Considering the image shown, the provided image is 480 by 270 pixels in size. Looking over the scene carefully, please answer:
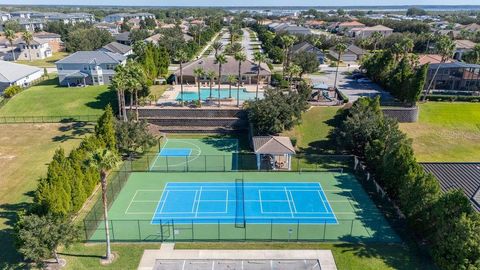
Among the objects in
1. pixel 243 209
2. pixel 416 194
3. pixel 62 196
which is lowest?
pixel 243 209

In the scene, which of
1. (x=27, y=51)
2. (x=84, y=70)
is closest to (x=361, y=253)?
(x=84, y=70)

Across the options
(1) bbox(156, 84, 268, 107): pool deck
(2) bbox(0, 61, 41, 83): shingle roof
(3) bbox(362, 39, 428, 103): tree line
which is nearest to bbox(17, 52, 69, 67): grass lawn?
(2) bbox(0, 61, 41, 83): shingle roof

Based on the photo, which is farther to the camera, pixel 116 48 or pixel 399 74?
pixel 116 48

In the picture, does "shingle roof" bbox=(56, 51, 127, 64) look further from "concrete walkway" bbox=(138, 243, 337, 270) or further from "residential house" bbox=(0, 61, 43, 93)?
"concrete walkway" bbox=(138, 243, 337, 270)

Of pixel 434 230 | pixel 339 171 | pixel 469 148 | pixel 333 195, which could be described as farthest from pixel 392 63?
pixel 434 230

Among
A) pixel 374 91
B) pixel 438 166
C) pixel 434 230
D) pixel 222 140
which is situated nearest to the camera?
pixel 434 230

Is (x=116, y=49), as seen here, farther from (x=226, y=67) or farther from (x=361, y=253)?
(x=361, y=253)

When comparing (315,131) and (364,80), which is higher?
(364,80)

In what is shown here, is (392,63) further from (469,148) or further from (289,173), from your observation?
(289,173)
